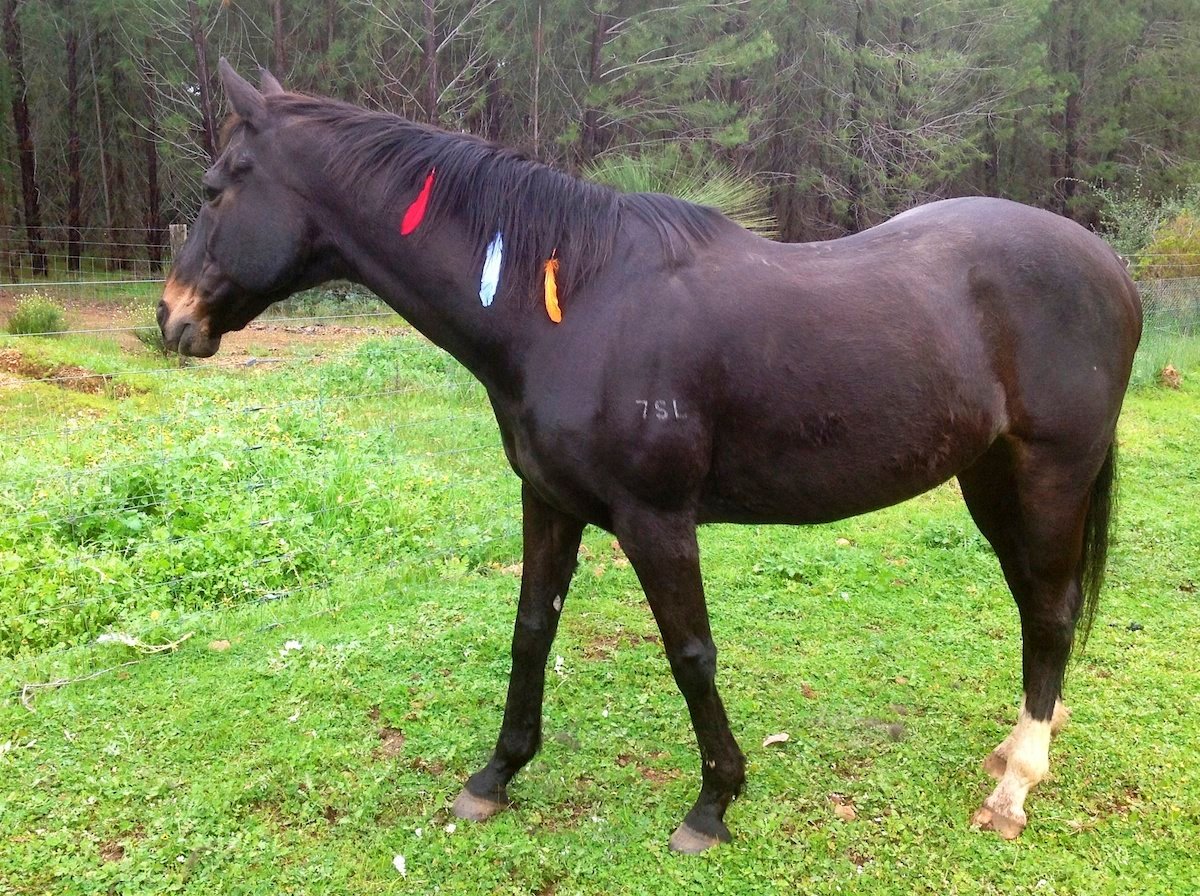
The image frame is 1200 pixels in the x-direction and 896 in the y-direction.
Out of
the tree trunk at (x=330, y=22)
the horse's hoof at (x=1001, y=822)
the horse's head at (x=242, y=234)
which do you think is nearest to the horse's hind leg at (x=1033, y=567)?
the horse's hoof at (x=1001, y=822)

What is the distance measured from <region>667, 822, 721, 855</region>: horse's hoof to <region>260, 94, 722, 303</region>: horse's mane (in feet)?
5.30

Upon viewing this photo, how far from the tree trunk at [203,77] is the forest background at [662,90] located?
0.08 meters

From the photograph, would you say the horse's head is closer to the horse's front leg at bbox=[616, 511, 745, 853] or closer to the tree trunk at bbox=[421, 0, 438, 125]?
the horse's front leg at bbox=[616, 511, 745, 853]

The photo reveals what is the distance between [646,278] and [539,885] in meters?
1.70

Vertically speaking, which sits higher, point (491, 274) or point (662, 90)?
point (662, 90)

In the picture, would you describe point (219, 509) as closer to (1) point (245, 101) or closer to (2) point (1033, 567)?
(1) point (245, 101)

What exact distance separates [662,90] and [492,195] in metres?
14.7

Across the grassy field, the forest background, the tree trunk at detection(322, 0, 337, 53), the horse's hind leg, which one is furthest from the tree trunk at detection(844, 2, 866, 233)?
the horse's hind leg

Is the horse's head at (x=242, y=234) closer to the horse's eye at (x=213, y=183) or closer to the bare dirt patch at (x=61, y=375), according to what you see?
the horse's eye at (x=213, y=183)

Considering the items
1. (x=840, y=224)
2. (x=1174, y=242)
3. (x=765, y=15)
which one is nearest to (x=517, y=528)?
(x=1174, y=242)

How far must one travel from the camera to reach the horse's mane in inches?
85.7

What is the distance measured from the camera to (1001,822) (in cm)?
249

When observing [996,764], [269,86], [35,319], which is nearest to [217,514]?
[269,86]

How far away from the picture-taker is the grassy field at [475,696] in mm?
2344
